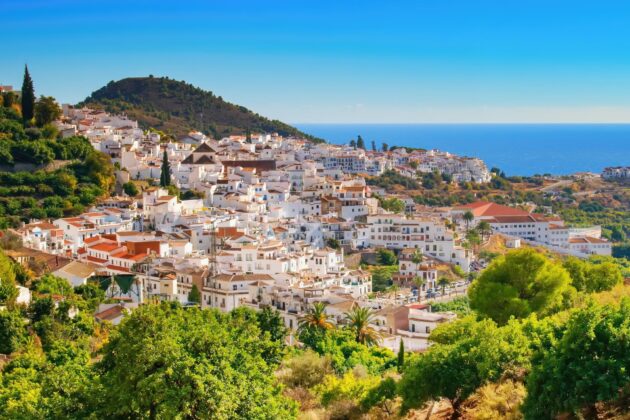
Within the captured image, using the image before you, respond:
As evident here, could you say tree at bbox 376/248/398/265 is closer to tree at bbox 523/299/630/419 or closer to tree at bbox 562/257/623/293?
tree at bbox 562/257/623/293

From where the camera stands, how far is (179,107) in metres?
100

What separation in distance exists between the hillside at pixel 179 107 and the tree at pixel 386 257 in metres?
45.6

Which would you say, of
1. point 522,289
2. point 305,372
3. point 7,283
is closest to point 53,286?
point 7,283

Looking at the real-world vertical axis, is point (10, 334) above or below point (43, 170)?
below

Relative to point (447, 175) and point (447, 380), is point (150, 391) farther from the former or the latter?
point (447, 175)

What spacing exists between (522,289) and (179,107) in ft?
272

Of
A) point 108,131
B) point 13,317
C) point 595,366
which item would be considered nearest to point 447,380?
point 595,366

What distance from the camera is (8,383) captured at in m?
16.5

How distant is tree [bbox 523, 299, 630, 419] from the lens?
1105 centimetres

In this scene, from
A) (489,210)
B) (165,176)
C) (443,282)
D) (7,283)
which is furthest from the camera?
(489,210)

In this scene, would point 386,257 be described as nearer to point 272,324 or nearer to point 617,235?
point 272,324

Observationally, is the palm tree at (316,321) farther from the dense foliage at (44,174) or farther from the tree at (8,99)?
the tree at (8,99)

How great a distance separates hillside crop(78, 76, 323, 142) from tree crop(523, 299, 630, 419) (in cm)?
7801

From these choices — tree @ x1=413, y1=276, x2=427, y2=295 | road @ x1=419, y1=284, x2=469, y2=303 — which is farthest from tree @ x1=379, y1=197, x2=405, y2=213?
road @ x1=419, y1=284, x2=469, y2=303
